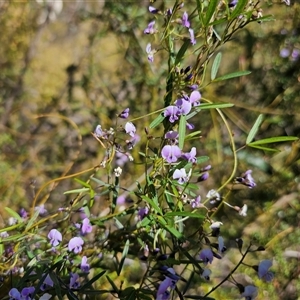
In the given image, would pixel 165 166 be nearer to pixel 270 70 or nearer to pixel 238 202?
pixel 238 202

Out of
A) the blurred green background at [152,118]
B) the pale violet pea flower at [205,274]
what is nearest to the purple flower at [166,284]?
the pale violet pea flower at [205,274]

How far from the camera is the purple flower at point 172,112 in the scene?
0.83 meters

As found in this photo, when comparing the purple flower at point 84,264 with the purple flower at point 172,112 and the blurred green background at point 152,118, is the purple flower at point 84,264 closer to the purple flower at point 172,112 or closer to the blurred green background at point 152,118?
the purple flower at point 172,112

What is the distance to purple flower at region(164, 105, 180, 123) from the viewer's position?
32.7 inches

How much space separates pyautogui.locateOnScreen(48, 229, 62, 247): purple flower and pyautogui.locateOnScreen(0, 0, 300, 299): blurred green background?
1.78ft

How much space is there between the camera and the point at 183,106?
32.4 inches

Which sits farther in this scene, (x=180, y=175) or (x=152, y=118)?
(x=152, y=118)

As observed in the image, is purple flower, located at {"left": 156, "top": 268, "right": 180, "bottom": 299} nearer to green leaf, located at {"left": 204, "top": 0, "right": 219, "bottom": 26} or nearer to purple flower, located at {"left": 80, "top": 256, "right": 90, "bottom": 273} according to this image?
purple flower, located at {"left": 80, "top": 256, "right": 90, "bottom": 273}

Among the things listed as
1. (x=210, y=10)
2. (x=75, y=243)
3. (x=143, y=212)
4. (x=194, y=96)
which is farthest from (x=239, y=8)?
(x=75, y=243)

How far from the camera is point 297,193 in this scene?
1726 mm

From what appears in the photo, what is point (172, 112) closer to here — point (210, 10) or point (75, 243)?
point (210, 10)

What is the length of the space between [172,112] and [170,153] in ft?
0.23

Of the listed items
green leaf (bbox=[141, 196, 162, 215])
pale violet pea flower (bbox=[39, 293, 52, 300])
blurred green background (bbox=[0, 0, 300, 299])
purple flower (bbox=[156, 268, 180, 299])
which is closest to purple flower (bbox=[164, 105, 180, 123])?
green leaf (bbox=[141, 196, 162, 215])

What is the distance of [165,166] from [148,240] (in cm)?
16
